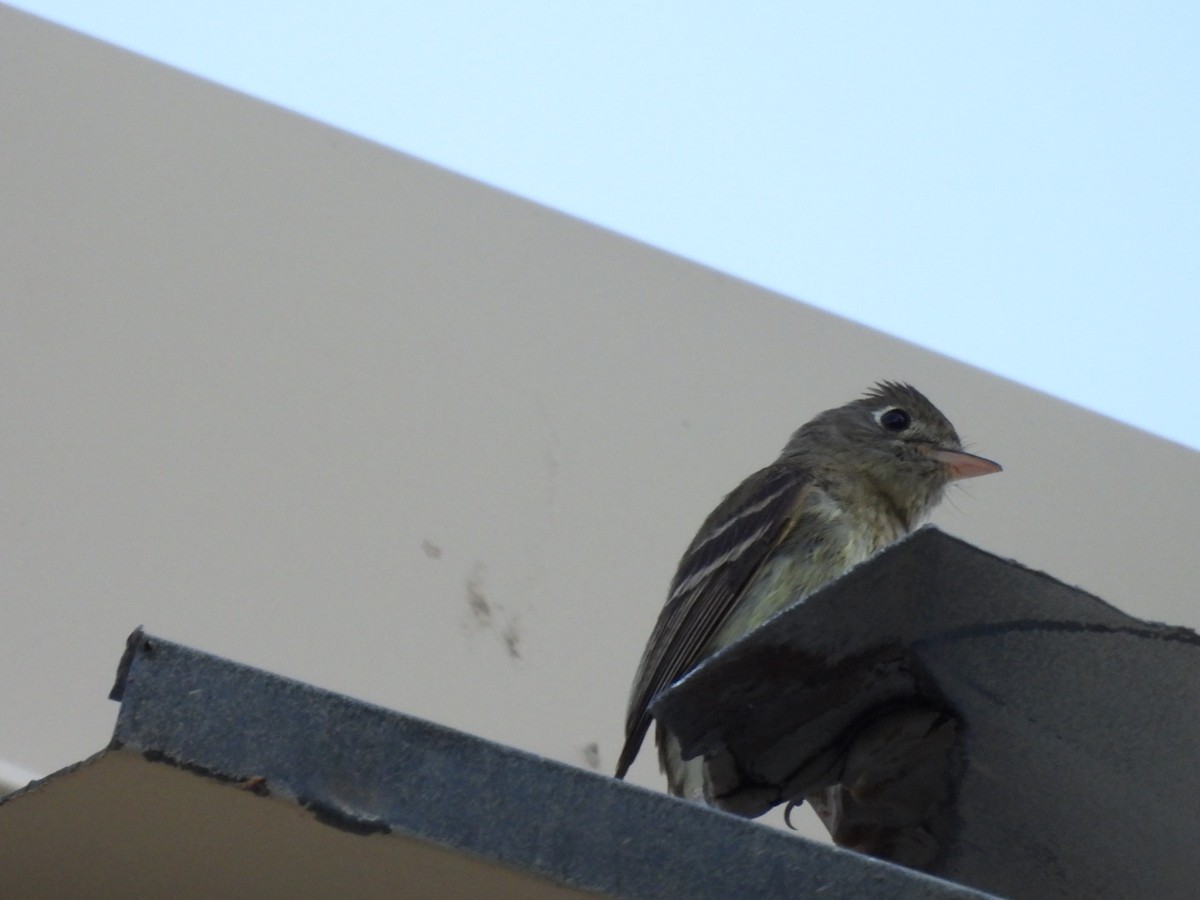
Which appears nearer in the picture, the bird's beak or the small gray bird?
the small gray bird

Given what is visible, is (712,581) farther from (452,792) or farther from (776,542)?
(452,792)

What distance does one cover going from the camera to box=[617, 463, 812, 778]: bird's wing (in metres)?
4.18

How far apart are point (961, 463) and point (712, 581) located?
3.50 feet

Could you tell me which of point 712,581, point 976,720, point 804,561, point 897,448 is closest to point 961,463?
point 897,448

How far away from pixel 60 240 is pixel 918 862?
3.13 m

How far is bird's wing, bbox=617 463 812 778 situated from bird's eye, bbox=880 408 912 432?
0.64 m

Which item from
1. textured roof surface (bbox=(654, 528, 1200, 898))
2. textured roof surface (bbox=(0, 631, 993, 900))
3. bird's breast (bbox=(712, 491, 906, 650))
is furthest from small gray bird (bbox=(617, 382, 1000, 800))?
textured roof surface (bbox=(0, 631, 993, 900))

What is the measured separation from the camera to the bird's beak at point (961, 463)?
193 inches

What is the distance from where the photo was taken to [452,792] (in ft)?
5.82

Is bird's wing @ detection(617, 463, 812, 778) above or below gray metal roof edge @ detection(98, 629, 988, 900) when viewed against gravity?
above

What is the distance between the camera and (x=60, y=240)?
4.87m

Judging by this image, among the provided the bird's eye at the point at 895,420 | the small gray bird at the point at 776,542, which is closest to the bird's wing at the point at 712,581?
the small gray bird at the point at 776,542

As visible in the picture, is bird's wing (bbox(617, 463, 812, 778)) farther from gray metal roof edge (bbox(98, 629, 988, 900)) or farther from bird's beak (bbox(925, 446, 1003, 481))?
gray metal roof edge (bbox(98, 629, 988, 900))

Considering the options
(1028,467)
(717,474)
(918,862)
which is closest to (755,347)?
(717,474)
